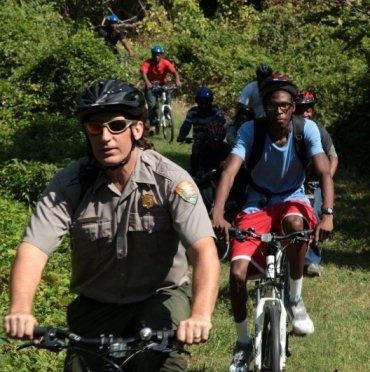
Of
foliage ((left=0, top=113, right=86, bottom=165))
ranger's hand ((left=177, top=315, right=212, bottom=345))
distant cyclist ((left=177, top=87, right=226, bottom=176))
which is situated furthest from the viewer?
foliage ((left=0, top=113, right=86, bottom=165))

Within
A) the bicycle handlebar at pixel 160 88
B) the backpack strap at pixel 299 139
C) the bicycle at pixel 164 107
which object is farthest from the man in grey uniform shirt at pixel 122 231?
the bicycle handlebar at pixel 160 88

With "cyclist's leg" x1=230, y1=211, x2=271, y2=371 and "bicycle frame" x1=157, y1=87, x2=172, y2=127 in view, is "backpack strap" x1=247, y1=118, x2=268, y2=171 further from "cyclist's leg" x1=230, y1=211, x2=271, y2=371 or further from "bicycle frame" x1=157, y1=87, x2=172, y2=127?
"bicycle frame" x1=157, y1=87, x2=172, y2=127

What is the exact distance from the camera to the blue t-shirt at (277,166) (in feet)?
21.0

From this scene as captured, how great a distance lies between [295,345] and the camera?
745 centimetres

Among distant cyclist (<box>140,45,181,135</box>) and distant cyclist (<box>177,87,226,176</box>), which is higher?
distant cyclist (<box>140,45,181,135</box>)

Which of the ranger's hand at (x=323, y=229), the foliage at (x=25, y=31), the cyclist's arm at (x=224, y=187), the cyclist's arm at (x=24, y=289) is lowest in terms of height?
the cyclist's arm at (x=24, y=289)

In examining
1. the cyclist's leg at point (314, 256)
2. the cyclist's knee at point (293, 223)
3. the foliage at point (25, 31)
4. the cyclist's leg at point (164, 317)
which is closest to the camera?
the cyclist's leg at point (164, 317)

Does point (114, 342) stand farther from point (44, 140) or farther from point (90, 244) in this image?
point (44, 140)

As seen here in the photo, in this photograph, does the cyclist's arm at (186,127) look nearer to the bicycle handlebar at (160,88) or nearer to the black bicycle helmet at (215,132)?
the black bicycle helmet at (215,132)

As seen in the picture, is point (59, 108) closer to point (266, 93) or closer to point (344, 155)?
point (344, 155)

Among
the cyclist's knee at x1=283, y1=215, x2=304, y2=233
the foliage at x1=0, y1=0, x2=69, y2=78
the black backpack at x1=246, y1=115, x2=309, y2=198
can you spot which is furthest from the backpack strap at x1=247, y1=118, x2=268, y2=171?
the foliage at x1=0, y1=0, x2=69, y2=78

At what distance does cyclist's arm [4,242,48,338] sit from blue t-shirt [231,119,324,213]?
8.84ft

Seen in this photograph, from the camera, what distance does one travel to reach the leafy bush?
11195 mm

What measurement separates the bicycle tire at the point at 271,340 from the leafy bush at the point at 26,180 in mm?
5868
